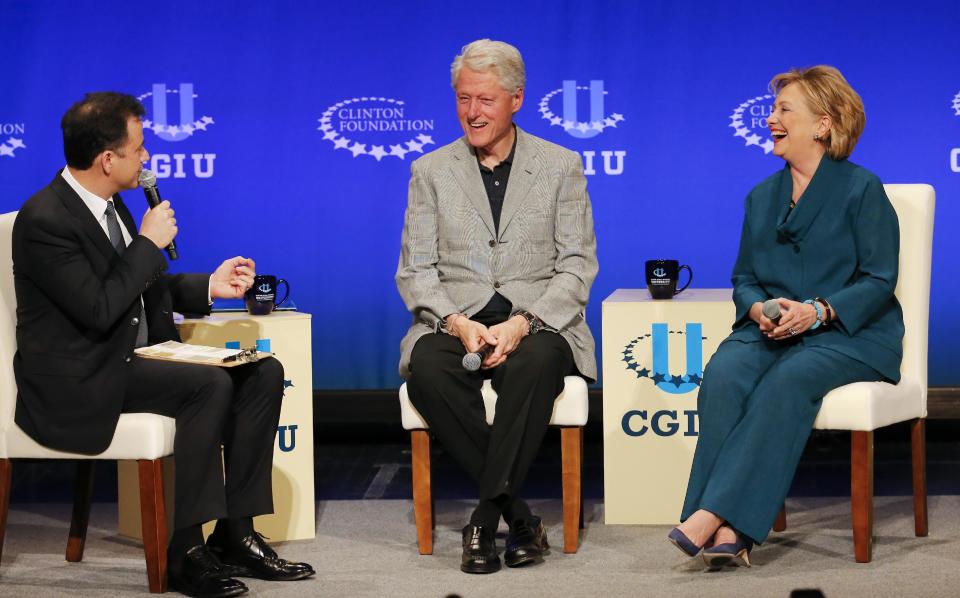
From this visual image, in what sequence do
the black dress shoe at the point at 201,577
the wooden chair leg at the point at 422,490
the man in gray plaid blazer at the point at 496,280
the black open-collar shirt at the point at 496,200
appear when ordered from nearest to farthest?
the black dress shoe at the point at 201,577, the man in gray plaid blazer at the point at 496,280, the wooden chair leg at the point at 422,490, the black open-collar shirt at the point at 496,200

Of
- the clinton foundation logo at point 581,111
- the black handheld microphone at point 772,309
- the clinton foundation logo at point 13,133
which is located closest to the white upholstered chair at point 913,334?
the black handheld microphone at point 772,309

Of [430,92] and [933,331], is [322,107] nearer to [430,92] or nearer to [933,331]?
[430,92]

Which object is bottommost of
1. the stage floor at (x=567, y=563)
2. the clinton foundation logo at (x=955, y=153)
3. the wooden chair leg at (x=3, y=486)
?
the stage floor at (x=567, y=563)

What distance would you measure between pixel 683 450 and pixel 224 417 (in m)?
1.40

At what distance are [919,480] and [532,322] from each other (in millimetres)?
1192

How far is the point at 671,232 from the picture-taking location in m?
5.39

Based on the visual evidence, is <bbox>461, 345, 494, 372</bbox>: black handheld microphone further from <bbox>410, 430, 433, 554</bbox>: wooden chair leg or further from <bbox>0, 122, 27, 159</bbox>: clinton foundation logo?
<bbox>0, 122, 27, 159</bbox>: clinton foundation logo

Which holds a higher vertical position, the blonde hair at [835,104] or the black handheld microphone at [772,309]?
the blonde hair at [835,104]

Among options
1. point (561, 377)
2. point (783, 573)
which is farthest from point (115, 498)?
point (783, 573)

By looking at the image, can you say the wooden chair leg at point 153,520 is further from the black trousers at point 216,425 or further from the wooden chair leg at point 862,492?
the wooden chair leg at point 862,492

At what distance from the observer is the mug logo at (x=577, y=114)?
211 inches

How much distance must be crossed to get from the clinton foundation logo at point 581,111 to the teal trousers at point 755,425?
6.63ft

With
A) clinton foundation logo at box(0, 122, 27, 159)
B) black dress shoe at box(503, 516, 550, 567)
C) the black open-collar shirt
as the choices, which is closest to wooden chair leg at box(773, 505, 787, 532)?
black dress shoe at box(503, 516, 550, 567)

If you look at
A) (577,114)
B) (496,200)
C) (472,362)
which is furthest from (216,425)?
(577,114)
